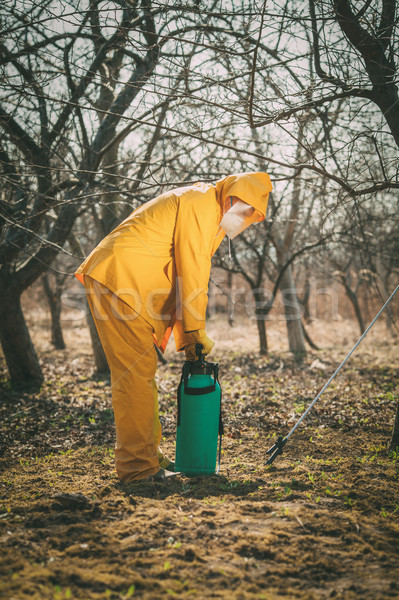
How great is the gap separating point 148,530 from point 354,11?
4388mm

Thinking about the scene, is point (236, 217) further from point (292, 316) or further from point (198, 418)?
Result: point (292, 316)

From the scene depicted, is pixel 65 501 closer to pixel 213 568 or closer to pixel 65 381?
pixel 213 568

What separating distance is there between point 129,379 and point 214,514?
1098 millimetres

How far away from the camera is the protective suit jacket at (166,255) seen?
128 inches

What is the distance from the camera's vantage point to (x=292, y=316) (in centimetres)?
1187

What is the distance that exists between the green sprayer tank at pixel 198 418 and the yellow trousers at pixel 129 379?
0.84 feet

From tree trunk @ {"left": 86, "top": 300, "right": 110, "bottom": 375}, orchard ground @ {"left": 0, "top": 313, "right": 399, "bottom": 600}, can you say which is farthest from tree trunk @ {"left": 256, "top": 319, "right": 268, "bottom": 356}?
orchard ground @ {"left": 0, "top": 313, "right": 399, "bottom": 600}

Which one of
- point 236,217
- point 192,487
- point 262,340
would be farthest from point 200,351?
point 262,340

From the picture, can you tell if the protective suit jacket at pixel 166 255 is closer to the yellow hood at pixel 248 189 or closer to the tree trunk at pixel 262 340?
the yellow hood at pixel 248 189

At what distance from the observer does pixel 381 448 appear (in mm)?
3914

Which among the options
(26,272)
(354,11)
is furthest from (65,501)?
(26,272)

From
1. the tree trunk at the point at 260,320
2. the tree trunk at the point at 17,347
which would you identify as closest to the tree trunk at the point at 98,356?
the tree trunk at the point at 17,347

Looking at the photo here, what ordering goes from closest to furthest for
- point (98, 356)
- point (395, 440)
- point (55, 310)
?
1. point (395, 440)
2. point (98, 356)
3. point (55, 310)

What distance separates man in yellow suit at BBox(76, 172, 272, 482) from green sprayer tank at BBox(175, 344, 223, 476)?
0.16 m
